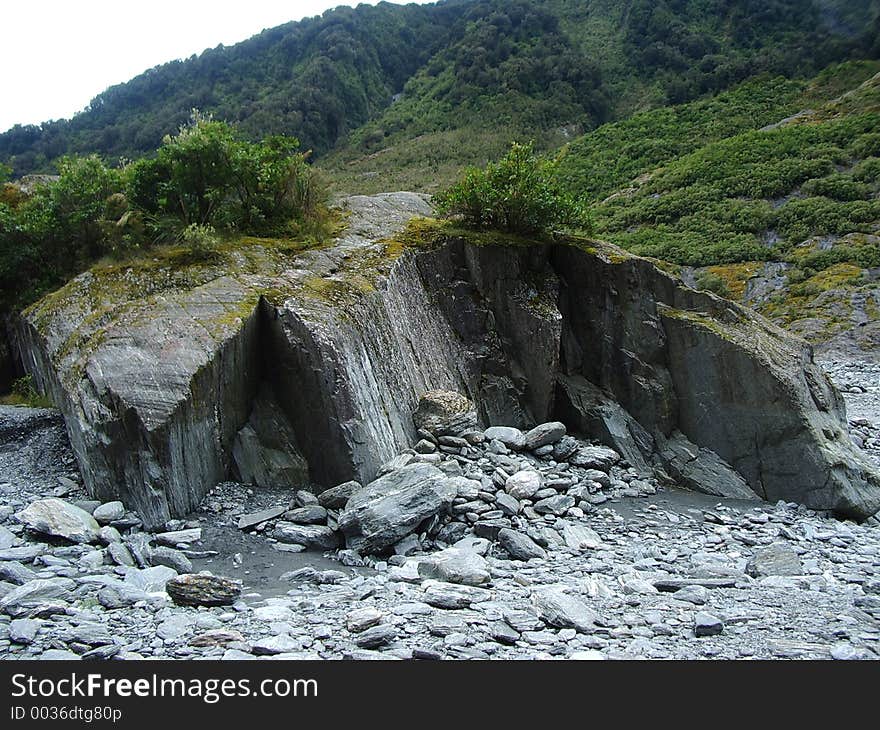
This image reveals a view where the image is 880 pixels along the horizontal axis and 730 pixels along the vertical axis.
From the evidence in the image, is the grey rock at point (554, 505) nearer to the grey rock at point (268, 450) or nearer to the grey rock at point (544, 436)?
the grey rock at point (544, 436)

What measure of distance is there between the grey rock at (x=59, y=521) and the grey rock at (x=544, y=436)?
846 centimetres

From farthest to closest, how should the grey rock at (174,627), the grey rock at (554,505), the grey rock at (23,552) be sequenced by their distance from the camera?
the grey rock at (554,505) < the grey rock at (23,552) < the grey rock at (174,627)

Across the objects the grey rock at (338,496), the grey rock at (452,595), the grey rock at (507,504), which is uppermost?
the grey rock at (338,496)

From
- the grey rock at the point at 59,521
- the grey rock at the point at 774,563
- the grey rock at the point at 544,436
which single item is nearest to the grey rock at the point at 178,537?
the grey rock at the point at 59,521

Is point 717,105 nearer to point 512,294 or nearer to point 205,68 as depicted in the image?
point 512,294

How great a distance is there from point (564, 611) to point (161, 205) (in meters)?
13.7

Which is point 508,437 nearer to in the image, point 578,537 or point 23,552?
point 578,537

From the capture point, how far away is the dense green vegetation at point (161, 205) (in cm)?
1544

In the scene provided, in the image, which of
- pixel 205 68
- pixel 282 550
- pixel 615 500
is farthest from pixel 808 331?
pixel 205 68

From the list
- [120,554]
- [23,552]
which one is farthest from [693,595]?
[23,552]

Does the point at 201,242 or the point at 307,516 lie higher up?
the point at 201,242

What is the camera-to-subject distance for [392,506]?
33.6 feet

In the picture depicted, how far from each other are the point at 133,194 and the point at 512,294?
1016 centimetres

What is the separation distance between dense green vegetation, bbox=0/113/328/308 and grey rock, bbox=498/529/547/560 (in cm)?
914
